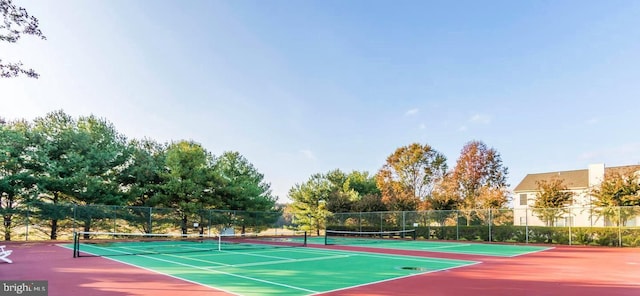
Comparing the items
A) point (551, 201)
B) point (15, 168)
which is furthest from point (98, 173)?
point (551, 201)

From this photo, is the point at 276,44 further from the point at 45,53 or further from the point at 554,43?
the point at 554,43

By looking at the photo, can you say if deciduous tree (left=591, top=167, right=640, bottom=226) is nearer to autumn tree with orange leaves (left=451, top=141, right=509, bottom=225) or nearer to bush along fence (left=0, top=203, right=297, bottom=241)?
autumn tree with orange leaves (left=451, top=141, right=509, bottom=225)

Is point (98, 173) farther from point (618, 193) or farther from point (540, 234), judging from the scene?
point (618, 193)

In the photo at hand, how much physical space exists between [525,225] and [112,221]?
23.6 m

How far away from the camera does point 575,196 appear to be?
131ft

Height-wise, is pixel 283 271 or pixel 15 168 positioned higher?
pixel 15 168

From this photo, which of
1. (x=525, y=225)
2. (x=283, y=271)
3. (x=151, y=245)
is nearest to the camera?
(x=283, y=271)

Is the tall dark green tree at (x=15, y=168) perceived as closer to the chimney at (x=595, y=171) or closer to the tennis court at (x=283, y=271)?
the tennis court at (x=283, y=271)

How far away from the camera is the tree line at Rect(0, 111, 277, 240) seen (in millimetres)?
23562

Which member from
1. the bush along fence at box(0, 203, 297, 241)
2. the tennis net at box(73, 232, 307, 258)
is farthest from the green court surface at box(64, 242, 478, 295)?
the bush along fence at box(0, 203, 297, 241)

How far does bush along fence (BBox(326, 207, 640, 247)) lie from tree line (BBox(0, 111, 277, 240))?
1147 centimetres

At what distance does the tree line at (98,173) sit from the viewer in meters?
23.6

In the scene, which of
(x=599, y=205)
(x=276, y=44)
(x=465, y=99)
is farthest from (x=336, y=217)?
(x=599, y=205)

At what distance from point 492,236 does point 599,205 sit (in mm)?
6423
